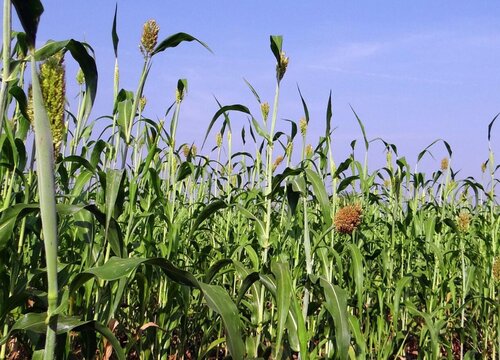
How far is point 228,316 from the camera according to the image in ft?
4.10

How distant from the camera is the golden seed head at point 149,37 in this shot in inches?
62.5

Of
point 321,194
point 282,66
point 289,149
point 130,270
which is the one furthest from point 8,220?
point 289,149

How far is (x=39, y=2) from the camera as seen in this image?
2.89 feet

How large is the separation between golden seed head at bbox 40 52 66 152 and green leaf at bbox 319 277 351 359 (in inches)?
38.7

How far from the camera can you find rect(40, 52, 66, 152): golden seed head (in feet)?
4.25

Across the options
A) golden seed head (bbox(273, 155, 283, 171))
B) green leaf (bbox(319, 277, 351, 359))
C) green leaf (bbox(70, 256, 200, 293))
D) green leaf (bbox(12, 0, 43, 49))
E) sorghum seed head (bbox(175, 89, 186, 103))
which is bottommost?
green leaf (bbox(319, 277, 351, 359))

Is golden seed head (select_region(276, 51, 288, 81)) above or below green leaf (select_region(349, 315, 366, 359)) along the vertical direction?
above

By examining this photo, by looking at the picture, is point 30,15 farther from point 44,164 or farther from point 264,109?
point 264,109

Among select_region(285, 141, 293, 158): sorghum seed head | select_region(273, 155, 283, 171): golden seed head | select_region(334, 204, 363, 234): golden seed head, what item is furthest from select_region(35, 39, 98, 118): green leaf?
select_region(273, 155, 283, 171): golden seed head

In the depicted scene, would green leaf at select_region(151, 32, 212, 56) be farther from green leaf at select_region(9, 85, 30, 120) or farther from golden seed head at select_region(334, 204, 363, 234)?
golden seed head at select_region(334, 204, 363, 234)

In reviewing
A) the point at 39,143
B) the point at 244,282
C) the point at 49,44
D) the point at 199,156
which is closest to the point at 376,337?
the point at 244,282

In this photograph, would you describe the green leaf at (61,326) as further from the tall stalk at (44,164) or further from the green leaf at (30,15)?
the green leaf at (30,15)

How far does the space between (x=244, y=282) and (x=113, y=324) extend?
0.65 metres

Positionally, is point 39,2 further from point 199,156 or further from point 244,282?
point 199,156
